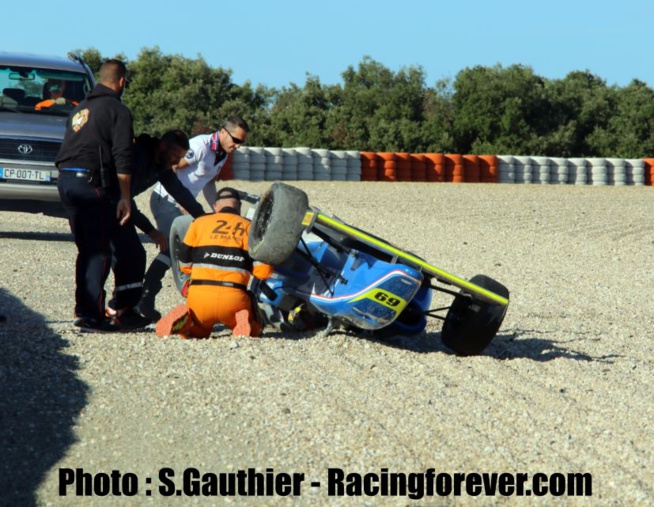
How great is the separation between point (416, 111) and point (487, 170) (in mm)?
19846

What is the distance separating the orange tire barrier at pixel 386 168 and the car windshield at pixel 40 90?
52.1 feet

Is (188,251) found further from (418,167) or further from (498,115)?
(498,115)

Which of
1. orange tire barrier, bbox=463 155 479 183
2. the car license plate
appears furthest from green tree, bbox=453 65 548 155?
the car license plate

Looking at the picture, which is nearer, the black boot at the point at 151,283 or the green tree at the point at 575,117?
the black boot at the point at 151,283

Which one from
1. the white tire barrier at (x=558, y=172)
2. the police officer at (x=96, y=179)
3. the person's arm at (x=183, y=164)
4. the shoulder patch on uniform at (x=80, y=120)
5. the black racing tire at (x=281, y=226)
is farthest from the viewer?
the white tire barrier at (x=558, y=172)

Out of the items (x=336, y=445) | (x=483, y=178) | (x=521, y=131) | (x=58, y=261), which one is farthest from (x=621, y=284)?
(x=521, y=131)

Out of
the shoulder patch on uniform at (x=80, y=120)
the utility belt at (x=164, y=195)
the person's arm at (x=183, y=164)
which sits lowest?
the utility belt at (x=164, y=195)

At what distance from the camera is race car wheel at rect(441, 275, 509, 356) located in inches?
333

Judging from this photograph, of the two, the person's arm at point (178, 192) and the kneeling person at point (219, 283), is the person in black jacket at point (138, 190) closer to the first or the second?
the person's arm at point (178, 192)

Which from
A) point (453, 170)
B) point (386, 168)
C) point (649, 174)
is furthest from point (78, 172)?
point (649, 174)

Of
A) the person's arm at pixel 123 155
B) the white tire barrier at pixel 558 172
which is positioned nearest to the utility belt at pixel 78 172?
the person's arm at pixel 123 155

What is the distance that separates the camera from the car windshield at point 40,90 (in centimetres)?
1631

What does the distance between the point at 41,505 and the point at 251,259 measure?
137 inches

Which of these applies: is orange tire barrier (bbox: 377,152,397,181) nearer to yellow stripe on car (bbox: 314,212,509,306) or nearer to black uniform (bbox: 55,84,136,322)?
black uniform (bbox: 55,84,136,322)
